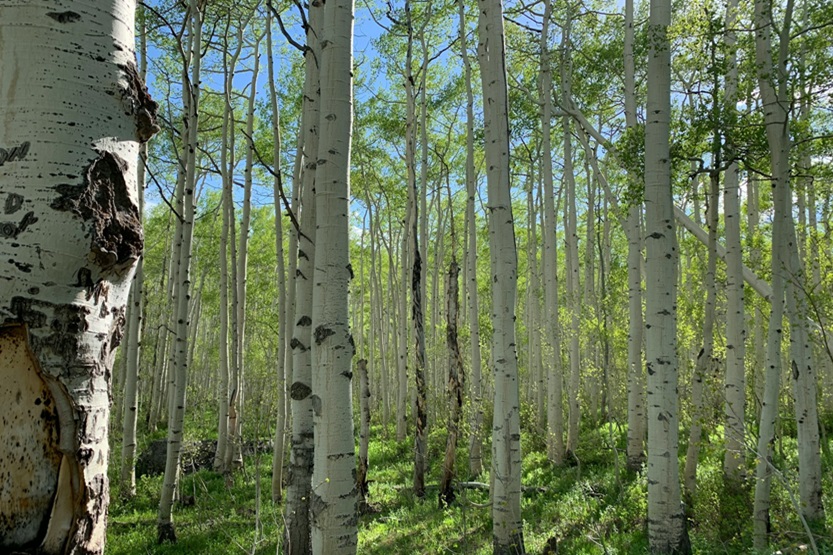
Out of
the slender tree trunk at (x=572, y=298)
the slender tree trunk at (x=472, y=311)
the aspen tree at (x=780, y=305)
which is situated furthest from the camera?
the slender tree trunk at (x=572, y=298)

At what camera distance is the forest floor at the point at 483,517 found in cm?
584

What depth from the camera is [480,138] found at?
501 inches

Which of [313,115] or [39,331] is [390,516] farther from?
[39,331]

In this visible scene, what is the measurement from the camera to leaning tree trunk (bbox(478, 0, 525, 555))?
527 cm

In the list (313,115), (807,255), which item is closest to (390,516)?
(313,115)

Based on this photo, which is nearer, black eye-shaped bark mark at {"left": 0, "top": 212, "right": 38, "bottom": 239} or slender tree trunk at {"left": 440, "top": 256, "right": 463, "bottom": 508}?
black eye-shaped bark mark at {"left": 0, "top": 212, "right": 38, "bottom": 239}

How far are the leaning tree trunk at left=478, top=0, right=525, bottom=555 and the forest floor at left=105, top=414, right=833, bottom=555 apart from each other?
386 millimetres

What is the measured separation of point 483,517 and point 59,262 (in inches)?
293

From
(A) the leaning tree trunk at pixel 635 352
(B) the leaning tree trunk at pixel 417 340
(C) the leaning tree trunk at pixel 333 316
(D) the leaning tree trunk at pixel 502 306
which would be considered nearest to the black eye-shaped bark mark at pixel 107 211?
(C) the leaning tree trunk at pixel 333 316

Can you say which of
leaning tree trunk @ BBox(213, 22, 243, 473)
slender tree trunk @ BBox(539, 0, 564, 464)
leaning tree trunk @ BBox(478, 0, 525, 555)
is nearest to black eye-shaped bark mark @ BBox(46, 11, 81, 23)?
leaning tree trunk @ BBox(478, 0, 525, 555)

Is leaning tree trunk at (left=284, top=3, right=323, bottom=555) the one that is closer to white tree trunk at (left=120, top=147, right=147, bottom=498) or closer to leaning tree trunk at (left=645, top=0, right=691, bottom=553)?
leaning tree trunk at (left=645, top=0, right=691, bottom=553)

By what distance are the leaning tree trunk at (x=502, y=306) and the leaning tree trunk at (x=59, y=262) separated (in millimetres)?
4443

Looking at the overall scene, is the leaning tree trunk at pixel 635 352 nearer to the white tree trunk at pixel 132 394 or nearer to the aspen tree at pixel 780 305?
the aspen tree at pixel 780 305

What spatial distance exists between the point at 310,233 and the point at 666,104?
4075 mm
